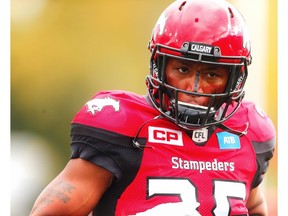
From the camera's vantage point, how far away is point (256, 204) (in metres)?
2.63

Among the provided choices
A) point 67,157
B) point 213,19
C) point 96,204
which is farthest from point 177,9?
point 67,157

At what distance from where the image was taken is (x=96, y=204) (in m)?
2.23

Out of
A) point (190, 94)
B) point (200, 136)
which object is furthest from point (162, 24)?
point (200, 136)

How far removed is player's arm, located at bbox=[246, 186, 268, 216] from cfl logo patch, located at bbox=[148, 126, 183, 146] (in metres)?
0.42

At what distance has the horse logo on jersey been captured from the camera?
2.30 meters

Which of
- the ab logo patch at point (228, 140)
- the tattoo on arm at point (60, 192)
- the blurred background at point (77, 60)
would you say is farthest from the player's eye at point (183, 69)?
the blurred background at point (77, 60)

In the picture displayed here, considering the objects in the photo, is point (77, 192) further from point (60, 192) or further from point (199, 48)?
point (199, 48)

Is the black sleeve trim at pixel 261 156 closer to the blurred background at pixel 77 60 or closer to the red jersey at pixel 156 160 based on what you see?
the red jersey at pixel 156 160

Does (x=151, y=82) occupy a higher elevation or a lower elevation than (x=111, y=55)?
higher

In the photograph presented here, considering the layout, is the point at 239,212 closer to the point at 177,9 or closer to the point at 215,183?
the point at 215,183

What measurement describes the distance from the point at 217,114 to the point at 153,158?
281 mm

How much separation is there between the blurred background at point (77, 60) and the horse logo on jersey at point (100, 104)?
183 cm

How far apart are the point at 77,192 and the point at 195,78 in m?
0.50

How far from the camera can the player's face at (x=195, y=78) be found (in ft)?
7.46
